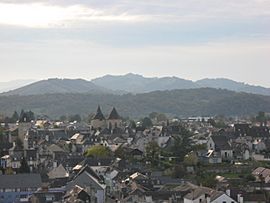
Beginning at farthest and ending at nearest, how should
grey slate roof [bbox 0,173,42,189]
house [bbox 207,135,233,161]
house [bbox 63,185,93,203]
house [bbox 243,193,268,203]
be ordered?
house [bbox 207,135,233,161] < grey slate roof [bbox 0,173,42,189] < house [bbox 243,193,268,203] < house [bbox 63,185,93,203]

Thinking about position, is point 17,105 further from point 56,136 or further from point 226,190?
point 226,190

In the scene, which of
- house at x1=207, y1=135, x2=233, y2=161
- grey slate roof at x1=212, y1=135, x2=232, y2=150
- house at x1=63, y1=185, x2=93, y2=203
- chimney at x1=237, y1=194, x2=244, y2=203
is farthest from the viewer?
grey slate roof at x1=212, y1=135, x2=232, y2=150

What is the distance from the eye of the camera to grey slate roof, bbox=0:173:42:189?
146 ft

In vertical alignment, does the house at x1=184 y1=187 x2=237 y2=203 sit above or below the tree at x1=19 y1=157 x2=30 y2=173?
above

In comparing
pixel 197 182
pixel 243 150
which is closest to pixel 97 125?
pixel 243 150

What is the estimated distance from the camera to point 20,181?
147 ft

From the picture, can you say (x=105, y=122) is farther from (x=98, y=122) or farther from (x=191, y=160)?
(x=191, y=160)

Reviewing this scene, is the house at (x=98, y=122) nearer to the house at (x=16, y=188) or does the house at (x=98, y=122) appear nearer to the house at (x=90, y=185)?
the house at (x=16, y=188)

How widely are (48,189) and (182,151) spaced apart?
68.6 feet

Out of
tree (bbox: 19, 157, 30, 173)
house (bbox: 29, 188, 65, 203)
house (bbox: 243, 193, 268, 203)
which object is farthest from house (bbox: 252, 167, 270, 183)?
tree (bbox: 19, 157, 30, 173)

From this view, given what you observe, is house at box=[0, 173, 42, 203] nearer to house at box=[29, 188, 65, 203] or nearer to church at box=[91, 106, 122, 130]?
house at box=[29, 188, 65, 203]

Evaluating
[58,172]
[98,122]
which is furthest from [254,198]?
[98,122]

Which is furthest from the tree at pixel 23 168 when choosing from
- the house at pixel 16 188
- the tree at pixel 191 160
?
the tree at pixel 191 160

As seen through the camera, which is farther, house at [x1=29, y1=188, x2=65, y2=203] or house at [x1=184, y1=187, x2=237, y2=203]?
house at [x1=29, y1=188, x2=65, y2=203]
